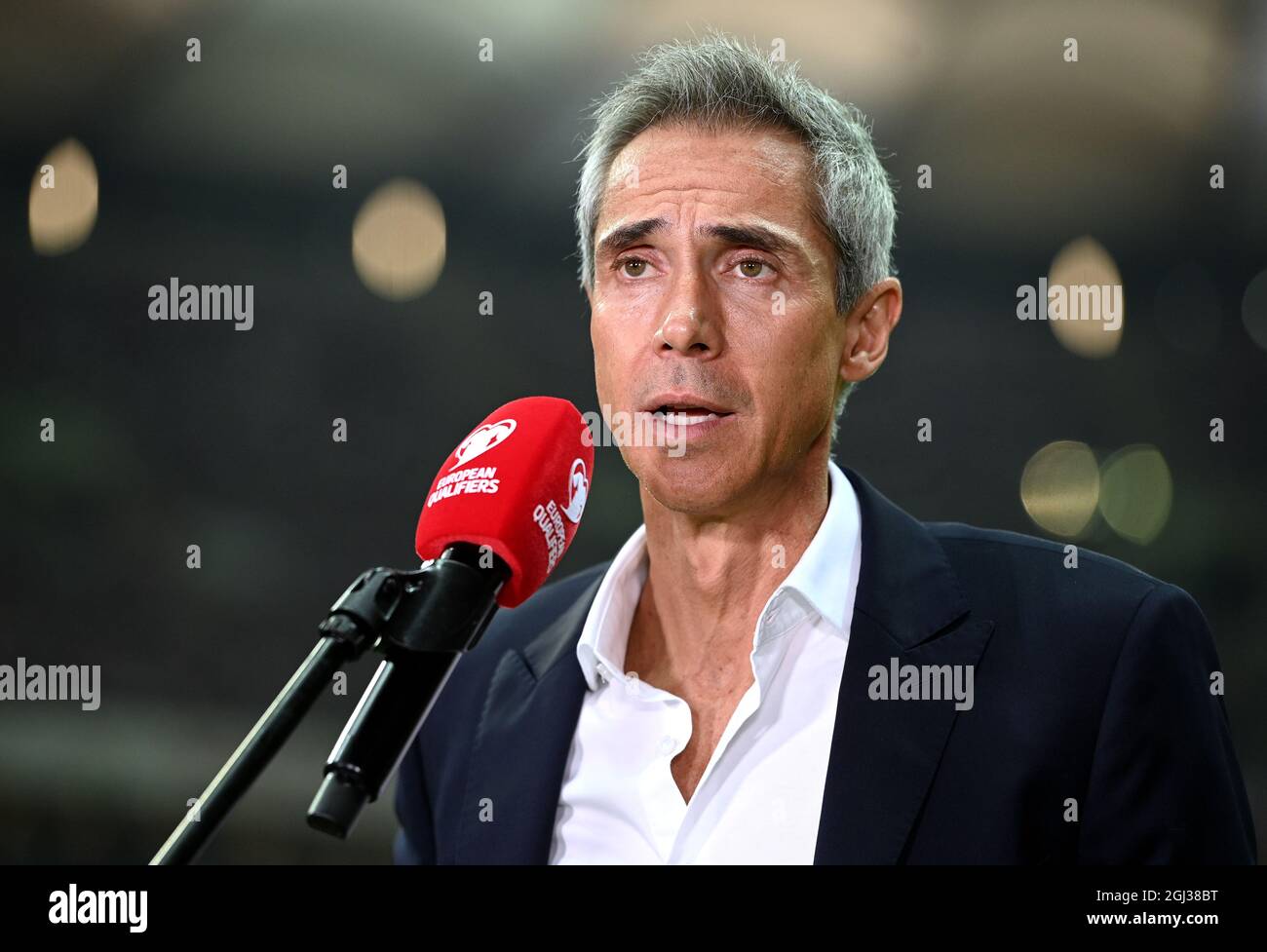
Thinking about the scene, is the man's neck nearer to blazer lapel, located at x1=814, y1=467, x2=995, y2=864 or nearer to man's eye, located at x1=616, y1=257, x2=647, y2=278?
blazer lapel, located at x1=814, y1=467, x2=995, y2=864

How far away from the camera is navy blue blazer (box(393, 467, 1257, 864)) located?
1503 mm

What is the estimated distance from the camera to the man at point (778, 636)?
1.53m

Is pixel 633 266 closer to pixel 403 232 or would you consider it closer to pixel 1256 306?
pixel 403 232

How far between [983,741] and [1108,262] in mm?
1335

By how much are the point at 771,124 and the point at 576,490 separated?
2.60ft

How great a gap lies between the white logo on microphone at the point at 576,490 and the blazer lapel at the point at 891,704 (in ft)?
1.63

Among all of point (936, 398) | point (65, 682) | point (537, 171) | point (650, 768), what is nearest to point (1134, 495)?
point (936, 398)

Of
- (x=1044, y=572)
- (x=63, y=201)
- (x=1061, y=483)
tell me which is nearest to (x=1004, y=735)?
(x=1044, y=572)

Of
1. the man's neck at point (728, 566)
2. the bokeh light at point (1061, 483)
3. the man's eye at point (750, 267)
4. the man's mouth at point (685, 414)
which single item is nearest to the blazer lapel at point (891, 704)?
the man's neck at point (728, 566)

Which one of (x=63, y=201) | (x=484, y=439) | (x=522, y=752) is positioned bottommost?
(x=522, y=752)

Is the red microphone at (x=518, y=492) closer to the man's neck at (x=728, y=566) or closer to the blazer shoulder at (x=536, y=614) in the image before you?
the man's neck at (x=728, y=566)

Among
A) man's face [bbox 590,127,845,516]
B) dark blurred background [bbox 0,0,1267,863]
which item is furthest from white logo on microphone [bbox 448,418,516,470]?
dark blurred background [bbox 0,0,1267,863]

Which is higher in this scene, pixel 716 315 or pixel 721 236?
pixel 721 236

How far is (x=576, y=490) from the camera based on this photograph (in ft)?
4.60
